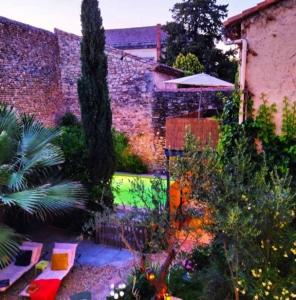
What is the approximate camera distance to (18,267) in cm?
717

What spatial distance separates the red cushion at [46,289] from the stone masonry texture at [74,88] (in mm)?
9021

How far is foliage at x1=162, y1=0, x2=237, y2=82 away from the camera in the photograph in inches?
1016

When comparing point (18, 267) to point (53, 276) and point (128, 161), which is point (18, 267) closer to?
point (53, 276)

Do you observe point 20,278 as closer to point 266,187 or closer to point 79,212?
point 79,212

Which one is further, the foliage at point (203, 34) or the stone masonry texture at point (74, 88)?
the foliage at point (203, 34)

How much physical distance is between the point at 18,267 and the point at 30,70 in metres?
11.0

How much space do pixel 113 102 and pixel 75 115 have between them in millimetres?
2451

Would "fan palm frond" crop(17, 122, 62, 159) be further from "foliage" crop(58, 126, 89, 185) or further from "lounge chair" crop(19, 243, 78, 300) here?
"lounge chair" crop(19, 243, 78, 300)

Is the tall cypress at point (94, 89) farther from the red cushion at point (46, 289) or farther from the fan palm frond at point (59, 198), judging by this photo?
the red cushion at point (46, 289)

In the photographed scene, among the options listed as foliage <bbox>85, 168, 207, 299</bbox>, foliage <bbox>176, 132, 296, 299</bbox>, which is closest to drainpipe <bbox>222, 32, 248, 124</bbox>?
foliage <bbox>176, 132, 296, 299</bbox>

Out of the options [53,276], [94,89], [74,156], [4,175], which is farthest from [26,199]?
[94,89]

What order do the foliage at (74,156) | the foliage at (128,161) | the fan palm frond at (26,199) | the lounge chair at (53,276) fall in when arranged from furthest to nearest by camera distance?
the foliage at (128,161)
the foliage at (74,156)
the lounge chair at (53,276)
the fan palm frond at (26,199)

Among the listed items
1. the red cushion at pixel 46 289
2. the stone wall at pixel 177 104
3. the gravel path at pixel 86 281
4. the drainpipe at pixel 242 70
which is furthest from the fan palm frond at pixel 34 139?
the stone wall at pixel 177 104

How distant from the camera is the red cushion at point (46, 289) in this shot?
606cm
